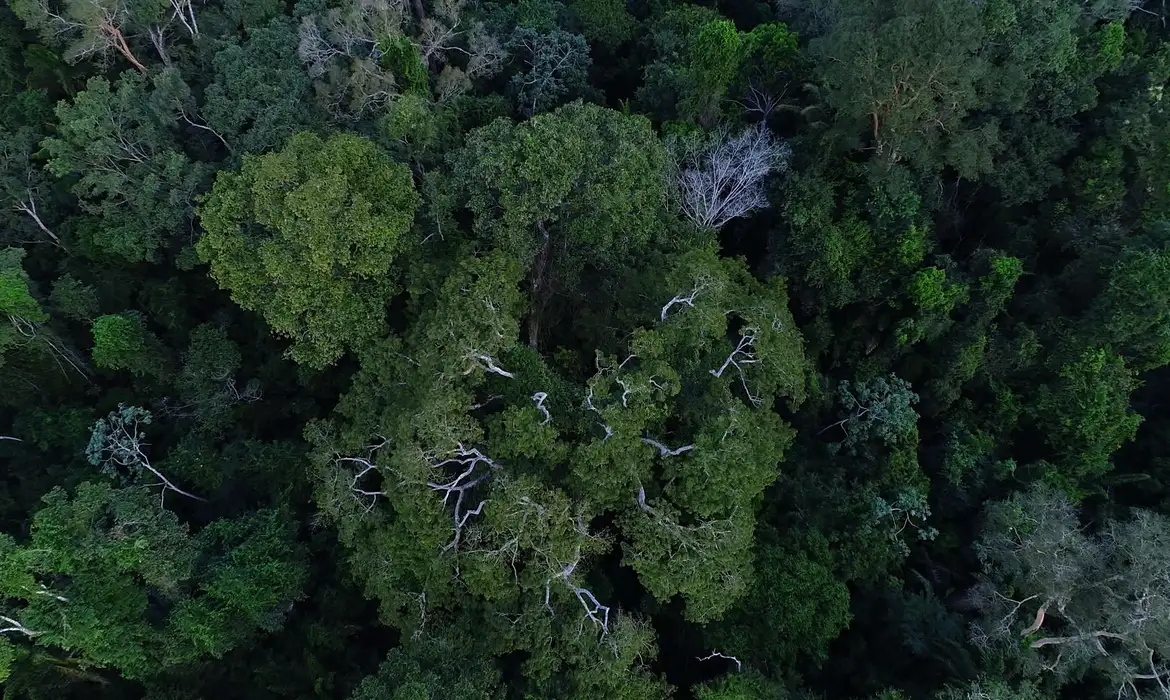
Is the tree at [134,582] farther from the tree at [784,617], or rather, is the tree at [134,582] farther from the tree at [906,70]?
the tree at [906,70]

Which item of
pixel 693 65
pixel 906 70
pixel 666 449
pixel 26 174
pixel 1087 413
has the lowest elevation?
pixel 26 174

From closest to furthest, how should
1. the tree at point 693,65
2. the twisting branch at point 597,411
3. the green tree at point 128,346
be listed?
the twisting branch at point 597,411, the green tree at point 128,346, the tree at point 693,65

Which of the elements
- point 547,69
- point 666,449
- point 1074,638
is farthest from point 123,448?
point 1074,638

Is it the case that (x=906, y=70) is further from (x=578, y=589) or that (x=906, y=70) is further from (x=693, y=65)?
(x=578, y=589)

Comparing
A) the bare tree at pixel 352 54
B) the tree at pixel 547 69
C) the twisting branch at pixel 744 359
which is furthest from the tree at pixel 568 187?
the tree at pixel 547 69

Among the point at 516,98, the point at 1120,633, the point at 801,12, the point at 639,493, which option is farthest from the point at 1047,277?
the point at 516,98

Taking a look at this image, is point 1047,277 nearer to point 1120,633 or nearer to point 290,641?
point 1120,633

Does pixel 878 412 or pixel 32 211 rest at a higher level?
pixel 32 211
